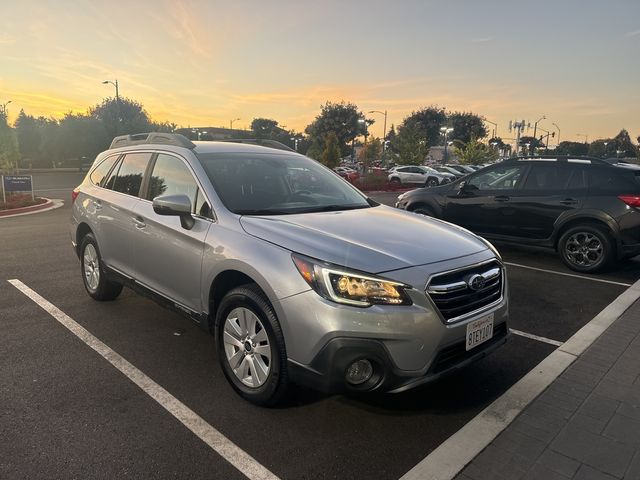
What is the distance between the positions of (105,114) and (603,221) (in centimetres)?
5595

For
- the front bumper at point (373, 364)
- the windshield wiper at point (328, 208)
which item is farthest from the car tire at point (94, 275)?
the front bumper at point (373, 364)

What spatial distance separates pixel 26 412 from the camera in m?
3.10

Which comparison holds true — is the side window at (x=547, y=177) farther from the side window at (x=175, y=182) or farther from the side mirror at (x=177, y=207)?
the side mirror at (x=177, y=207)

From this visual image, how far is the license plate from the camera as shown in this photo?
116 inches

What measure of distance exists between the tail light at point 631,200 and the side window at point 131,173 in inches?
253

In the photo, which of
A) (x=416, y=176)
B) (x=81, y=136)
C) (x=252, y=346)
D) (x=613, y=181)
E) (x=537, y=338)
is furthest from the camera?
(x=81, y=136)

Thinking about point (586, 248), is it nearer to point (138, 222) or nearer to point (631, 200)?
point (631, 200)

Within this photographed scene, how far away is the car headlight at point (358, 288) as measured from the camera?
8.83ft

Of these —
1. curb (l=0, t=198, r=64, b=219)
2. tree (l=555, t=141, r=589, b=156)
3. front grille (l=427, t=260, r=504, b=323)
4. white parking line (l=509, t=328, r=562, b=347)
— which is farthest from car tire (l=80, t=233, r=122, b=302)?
tree (l=555, t=141, r=589, b=156)

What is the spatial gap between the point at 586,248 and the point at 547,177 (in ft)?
4.19

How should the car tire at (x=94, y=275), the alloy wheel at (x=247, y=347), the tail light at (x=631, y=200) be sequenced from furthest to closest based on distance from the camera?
the tail light at (x=631, y=200) → the car tire at (x=94, y=275) → the alloy wheel at (x=247, y=347)

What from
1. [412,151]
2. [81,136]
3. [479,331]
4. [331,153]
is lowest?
[479,331]

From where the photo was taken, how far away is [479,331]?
3.02m

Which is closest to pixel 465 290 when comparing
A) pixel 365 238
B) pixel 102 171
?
pixel 365 238
